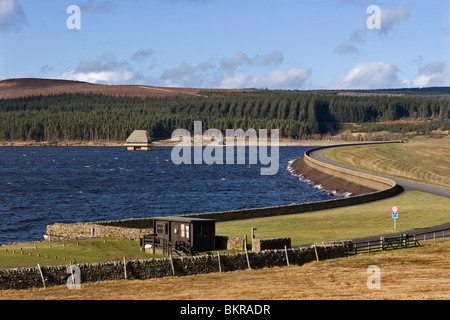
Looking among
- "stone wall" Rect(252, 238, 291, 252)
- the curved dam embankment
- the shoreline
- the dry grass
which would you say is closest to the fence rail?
the dry grass

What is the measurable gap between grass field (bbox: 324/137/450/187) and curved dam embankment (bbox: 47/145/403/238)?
11.5 meters

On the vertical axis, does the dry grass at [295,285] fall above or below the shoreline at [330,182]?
above

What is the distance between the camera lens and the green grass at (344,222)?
59.4 metres

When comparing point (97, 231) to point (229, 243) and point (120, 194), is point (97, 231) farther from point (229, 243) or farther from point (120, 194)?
point (120, 194)

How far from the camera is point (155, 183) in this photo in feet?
456

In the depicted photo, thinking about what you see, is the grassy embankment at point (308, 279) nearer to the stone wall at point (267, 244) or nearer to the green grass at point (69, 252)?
the green grass at point (69, 252)

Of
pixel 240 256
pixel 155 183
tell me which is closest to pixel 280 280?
pixel 240 256

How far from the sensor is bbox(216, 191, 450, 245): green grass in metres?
59.4

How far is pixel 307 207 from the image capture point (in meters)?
76.9

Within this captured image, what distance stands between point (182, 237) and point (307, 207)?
29956mm

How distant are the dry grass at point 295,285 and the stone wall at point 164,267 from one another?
640 millimetres

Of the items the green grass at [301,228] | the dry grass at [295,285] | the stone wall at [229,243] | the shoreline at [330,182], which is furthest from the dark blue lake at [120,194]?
the dry grass at [295,285]

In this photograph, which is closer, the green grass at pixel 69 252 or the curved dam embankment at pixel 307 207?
the green grass at pixel 69 252

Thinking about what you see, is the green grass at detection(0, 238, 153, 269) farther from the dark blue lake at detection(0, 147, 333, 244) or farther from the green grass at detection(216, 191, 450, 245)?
the dark blue lake at detection(0, 147, 333, 244)
